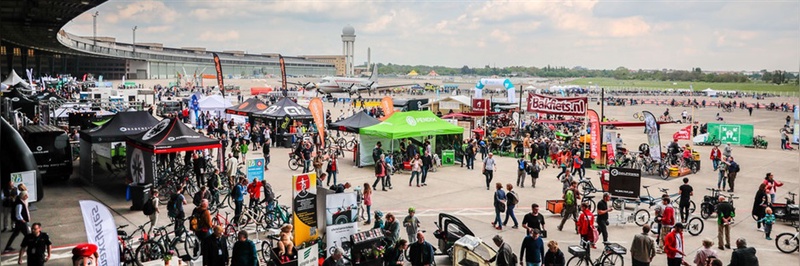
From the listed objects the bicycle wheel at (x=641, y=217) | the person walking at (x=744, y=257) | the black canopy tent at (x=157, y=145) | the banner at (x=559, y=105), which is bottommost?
the bicycle wheel at (x=641, y=217)

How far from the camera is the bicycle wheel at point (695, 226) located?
44.1ft

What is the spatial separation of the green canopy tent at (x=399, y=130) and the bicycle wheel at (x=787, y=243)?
1292 cm

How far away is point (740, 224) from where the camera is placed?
14695 mm

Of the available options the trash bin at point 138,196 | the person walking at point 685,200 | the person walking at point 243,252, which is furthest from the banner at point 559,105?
the person walking at point 243,252

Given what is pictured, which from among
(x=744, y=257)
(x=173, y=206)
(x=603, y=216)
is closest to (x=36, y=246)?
(x=173, y=206)

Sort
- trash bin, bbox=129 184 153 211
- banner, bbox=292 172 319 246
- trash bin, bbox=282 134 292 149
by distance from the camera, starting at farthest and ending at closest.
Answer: trash bin, bbox=282 134 292 149 → trash bin, bbox=129 184 153 211 → banner, bbox=292 172 319 246

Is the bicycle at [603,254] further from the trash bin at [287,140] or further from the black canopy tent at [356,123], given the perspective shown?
the trash bin at [287,140]

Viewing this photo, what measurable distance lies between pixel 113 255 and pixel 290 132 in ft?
71.3

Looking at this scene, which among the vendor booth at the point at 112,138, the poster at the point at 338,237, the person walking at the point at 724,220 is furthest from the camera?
the vendor booth at the point at 112,138

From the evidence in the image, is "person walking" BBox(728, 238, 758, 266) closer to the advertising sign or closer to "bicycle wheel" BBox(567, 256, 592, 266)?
"bicycle wheel" BBox(567, 256, 592, 266)

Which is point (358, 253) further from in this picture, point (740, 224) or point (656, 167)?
point (656, 167)

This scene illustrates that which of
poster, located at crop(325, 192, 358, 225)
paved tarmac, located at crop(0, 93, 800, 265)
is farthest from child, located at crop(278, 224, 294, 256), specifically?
paved tarmac, located at crop(0, 93, 800, 265)

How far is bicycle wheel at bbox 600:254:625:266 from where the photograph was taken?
1054 cm

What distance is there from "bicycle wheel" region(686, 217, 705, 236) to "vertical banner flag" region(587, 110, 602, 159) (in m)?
9.73
